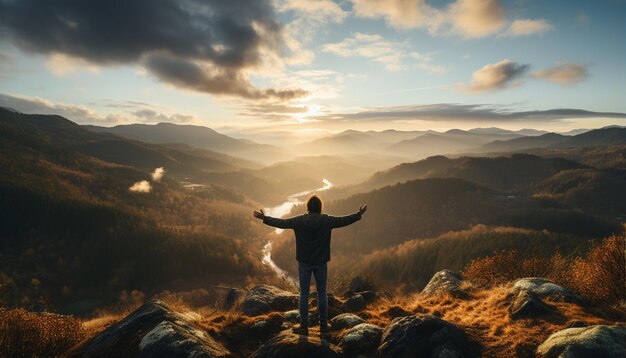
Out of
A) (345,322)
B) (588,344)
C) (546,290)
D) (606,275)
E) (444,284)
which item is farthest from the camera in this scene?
(444,284)

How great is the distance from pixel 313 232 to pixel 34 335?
1096 cm

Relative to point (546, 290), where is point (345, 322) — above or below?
below

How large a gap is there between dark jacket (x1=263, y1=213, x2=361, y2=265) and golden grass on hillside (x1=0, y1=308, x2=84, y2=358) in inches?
365

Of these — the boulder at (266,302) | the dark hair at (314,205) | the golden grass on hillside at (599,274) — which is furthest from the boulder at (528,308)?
the boulder at (266,302)

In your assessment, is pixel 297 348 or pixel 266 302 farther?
pixel 266 302

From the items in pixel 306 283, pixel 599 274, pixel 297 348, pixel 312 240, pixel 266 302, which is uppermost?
pixel 312 240

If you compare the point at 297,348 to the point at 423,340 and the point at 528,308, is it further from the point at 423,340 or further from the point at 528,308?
the point at 528,308

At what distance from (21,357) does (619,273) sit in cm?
2578

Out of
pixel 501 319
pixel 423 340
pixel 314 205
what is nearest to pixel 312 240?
pixel 314 205

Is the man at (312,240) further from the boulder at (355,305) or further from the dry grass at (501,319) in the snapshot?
the boulder at (355,305)

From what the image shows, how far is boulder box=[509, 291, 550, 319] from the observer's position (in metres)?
12.7

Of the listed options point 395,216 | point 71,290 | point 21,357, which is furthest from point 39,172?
A: point 21,357

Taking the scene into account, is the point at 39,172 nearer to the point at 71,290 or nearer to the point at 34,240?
the point at 34,240

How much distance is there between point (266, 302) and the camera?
18500 millimetres
